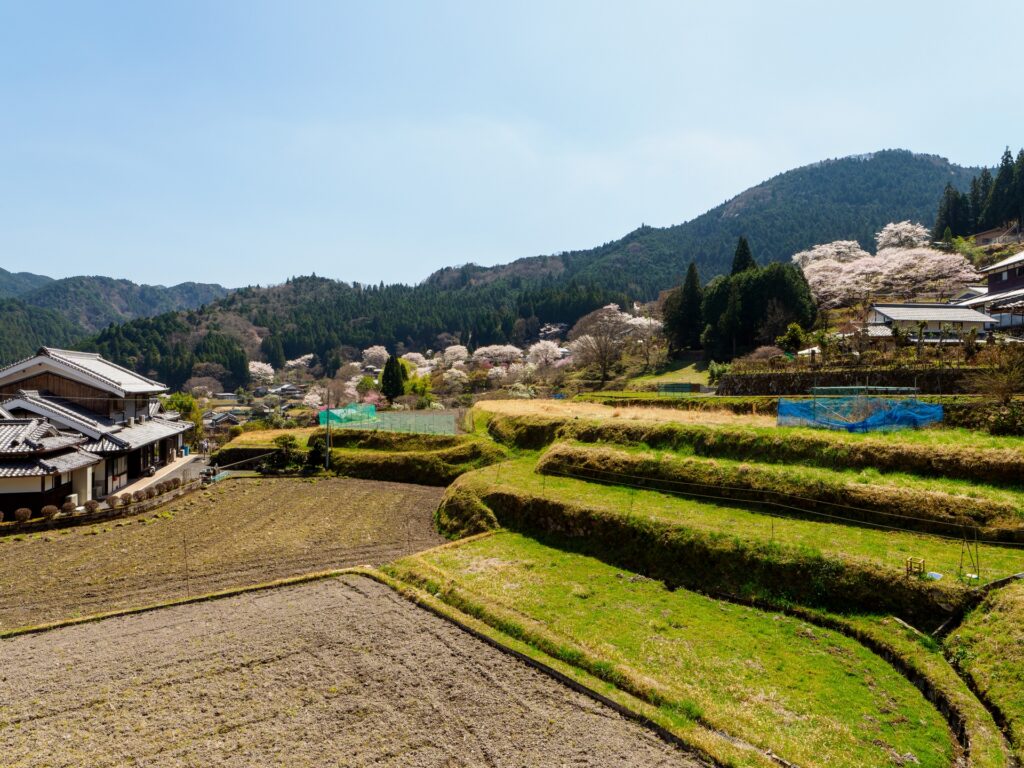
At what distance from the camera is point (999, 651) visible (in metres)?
9.43

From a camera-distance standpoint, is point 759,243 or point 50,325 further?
point 50,325

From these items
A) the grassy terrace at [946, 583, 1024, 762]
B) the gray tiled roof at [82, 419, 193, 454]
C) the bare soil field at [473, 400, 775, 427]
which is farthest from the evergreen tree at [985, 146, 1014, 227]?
the gray tiled roof at [82, 419, 193, 454]

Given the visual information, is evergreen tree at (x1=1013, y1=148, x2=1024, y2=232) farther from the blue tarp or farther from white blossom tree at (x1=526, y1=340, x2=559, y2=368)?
the blue tarp

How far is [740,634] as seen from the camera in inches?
453

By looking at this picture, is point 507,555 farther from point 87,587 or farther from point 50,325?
point 50,325

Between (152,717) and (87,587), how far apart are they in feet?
27.2

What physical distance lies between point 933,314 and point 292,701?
3587 centimetres

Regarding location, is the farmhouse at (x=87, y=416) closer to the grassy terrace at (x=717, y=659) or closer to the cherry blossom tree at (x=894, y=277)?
the grassy terrace at (x=717, y=659)

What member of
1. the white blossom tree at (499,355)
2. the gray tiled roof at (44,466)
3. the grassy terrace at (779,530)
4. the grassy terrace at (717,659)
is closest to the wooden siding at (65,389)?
the gray tiled roof at (44,466)

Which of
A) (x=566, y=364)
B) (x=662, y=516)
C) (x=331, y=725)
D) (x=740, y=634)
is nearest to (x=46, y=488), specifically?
(x=331, y=725)

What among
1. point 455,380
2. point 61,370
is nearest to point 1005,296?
point 455,380

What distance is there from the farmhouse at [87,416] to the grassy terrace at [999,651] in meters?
28.2

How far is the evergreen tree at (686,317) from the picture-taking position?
53.5 meters

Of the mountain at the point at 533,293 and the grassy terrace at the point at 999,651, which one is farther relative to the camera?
the mountain at the point at 533,293
